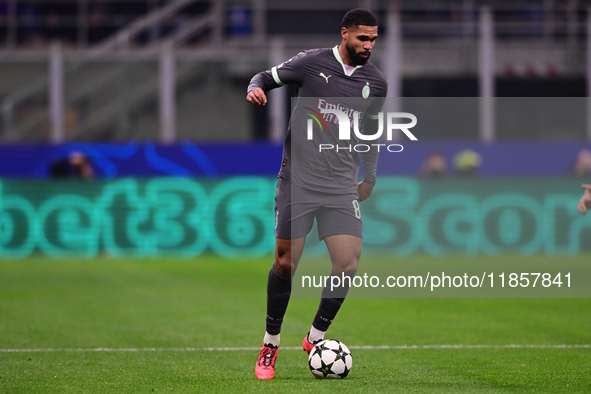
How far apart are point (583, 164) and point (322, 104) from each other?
12799mm

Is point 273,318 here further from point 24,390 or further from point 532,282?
point 532,282

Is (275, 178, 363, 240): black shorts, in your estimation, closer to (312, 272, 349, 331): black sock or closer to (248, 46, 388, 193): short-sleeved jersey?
(248, 46, 388, 193): short-sleeved jersey

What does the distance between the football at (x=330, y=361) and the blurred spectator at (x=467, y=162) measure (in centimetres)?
1222

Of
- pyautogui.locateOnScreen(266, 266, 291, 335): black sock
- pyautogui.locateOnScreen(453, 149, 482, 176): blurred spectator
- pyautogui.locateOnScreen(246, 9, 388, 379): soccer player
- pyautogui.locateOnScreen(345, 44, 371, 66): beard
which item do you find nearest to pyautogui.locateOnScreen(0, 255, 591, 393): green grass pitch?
pyautogui.locateOnScreen(266, 266, 291, 335): black sock

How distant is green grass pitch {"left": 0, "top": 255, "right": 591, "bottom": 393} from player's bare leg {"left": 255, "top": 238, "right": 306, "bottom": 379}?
0.13 m

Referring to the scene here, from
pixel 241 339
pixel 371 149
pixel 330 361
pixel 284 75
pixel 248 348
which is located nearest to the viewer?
pixel 330 361

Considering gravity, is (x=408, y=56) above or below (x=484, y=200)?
above

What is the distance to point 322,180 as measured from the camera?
17.9 feet

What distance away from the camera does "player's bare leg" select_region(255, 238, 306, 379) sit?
209 inches

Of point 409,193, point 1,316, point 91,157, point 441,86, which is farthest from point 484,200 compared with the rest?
point 1,316

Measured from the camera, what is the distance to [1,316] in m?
8.59

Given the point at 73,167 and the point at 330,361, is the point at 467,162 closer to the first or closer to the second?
the point at 73,167

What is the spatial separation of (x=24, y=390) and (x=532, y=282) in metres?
9.04

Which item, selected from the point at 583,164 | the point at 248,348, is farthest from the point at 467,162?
the point at 248,348
